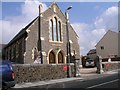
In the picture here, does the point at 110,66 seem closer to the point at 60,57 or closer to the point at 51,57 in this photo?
the point at 60,57

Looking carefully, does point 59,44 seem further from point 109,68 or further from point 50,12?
point 109,68

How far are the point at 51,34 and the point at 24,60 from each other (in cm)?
694

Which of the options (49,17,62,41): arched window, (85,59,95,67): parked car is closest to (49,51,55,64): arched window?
(49,17,62,41): arched window

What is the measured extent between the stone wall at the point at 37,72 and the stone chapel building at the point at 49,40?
1270 centimetres

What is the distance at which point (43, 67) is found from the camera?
22844 mm

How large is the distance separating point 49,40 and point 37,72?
17.1m

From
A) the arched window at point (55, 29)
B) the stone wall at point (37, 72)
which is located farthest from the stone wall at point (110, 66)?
the arched window at point (55, 29)

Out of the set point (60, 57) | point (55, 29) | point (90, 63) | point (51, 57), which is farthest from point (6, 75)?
point (90, 63)

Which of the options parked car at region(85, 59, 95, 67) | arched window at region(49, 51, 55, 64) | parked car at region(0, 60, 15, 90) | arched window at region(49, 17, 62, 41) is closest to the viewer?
parked car at region(0, 60, 15, 90)

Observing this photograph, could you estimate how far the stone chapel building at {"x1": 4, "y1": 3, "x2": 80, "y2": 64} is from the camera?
36900mm

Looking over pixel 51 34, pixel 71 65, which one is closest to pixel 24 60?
pixel 51 34

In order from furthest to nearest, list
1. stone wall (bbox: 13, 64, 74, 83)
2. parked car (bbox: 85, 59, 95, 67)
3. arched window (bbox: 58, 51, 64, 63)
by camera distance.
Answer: parked car (bbox: 85, 59, 95, 67) → arched window (bbox: 58, 51, 64, 63) → stone wall (bbox: 13, 64, 74, 83)

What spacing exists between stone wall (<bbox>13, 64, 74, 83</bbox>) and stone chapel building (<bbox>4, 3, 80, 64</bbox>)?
12703 millimetres

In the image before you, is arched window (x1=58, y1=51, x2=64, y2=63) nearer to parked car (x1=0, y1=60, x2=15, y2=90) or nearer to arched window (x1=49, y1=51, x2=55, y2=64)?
arched window (x1=49, y1=51, x2=55, y2=64)
